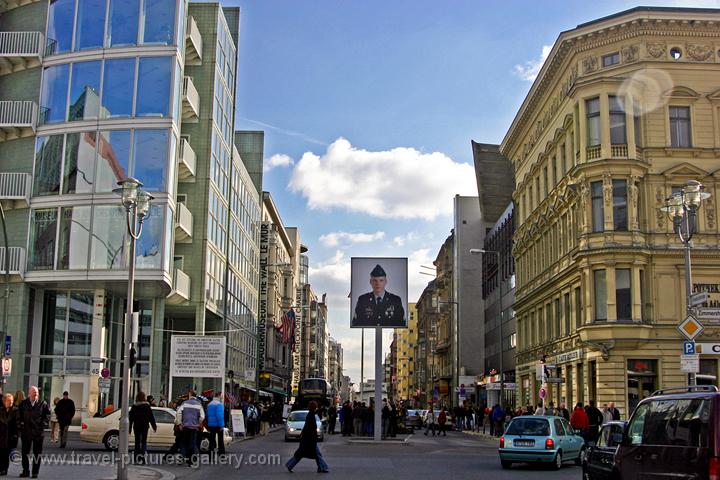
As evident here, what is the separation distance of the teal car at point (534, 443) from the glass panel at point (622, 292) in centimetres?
1672

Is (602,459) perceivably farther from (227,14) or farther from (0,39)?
(227,14)

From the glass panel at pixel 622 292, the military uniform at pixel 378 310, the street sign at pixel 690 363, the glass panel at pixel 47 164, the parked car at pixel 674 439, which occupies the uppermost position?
the glass panel at pixel 47 164

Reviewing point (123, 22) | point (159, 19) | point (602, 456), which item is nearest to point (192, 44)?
point (159, 19)

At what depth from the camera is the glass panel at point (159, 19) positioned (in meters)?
41.5

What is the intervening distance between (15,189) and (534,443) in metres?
28.2

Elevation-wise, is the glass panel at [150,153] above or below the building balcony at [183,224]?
above

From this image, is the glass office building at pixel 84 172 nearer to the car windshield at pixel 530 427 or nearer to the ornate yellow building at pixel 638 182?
the ornate yellow building at pixel 638 182

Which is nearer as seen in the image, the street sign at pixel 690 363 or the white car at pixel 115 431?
the street sign at pixel 690 363

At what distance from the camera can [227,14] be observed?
59156 millimetres

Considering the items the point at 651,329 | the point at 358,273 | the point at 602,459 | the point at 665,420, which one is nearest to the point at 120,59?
the point at 358,273

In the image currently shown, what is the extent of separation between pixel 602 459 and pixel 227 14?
1937 inches

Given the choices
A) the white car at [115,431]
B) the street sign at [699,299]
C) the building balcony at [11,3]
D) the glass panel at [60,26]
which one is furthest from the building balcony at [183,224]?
the street sign at [699,299]

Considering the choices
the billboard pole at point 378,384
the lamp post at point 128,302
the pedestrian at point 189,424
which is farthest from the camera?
the billboard pole at point 378,384

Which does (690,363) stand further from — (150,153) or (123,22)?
(123,22)
